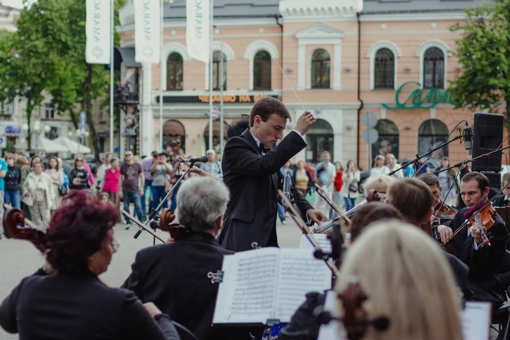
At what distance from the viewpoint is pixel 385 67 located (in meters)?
41.0

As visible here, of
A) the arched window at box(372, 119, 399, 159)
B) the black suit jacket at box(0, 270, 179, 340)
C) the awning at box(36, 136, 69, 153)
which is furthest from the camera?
the awning at box(36, 136, 69, 153)

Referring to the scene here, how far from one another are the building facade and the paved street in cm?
2176

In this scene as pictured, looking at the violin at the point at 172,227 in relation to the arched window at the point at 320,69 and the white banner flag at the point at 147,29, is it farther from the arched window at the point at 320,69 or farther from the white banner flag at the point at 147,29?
the arched window at the point at 320,69

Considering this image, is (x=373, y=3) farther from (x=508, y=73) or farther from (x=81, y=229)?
(x=81, y=229)

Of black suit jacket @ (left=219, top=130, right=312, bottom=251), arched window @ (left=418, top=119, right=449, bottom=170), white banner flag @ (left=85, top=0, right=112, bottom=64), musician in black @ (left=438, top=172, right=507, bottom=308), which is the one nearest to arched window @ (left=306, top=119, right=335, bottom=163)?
arched window @ (left=418, top=119, right=449, bottom=170)

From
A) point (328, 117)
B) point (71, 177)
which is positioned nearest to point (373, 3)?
point (328, 117)

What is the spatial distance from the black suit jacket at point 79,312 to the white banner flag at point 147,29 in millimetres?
28082

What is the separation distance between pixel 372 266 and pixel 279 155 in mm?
3552

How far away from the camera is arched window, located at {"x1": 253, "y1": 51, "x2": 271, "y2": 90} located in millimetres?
42188

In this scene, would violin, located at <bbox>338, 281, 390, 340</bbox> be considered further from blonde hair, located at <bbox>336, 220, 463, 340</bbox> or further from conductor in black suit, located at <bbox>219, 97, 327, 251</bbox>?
conductor in black suit, located at <bbox>219, 97, 327, 251</bbox>

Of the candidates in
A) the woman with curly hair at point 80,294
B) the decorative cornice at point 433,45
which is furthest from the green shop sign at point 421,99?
the woman with curly hair at point 80,294

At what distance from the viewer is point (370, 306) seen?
2152 millimetres

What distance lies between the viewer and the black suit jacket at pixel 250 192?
5777mm

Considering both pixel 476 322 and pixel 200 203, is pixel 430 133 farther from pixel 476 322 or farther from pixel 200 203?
pixel 476 322
